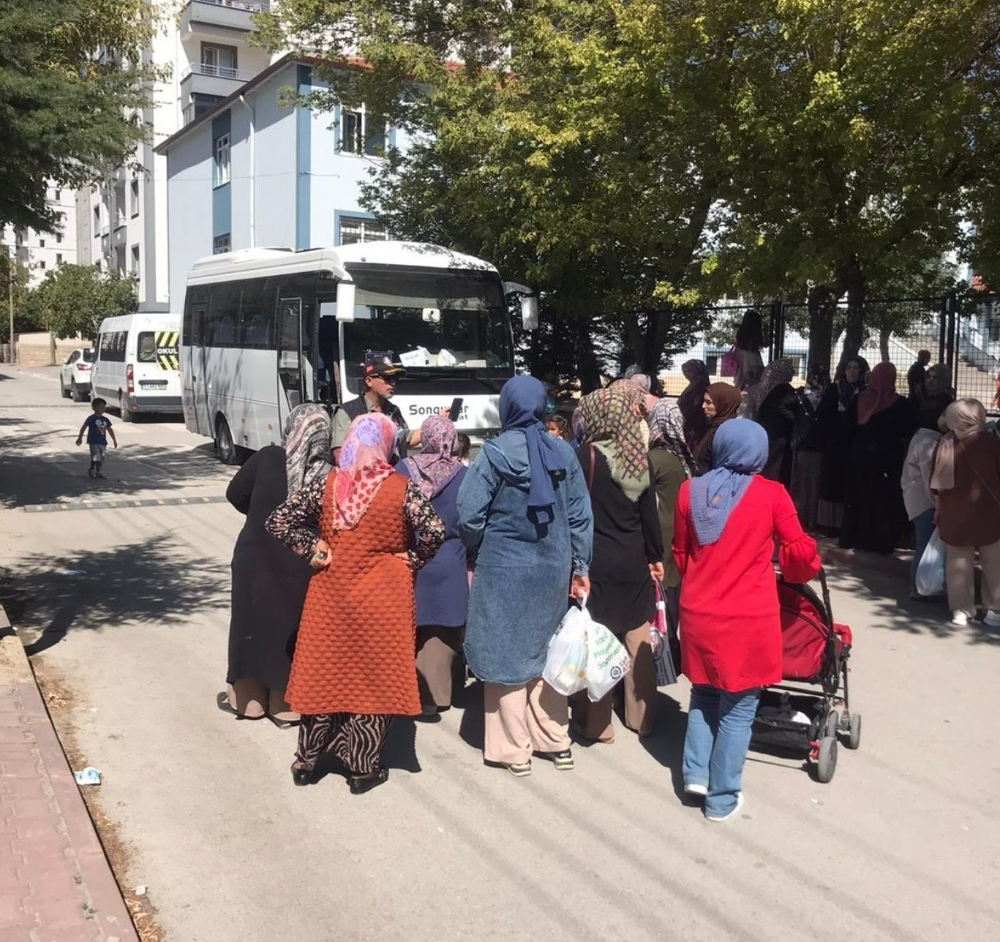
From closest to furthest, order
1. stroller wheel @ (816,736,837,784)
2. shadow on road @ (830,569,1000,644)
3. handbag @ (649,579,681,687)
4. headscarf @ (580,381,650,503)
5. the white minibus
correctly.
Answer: stroller wheel @ (816,736,837,784) → headscarf @ (580,381,650,503) → handbag @ (649,579,681,687) → shadow on road @ (830,569,1000,644) → the white minibus

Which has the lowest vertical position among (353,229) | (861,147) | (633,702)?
(633,702)

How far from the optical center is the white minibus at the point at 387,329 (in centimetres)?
1405

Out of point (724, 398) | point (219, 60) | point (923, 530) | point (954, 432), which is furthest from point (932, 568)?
point (219, 60)

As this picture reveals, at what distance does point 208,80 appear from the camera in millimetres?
48438

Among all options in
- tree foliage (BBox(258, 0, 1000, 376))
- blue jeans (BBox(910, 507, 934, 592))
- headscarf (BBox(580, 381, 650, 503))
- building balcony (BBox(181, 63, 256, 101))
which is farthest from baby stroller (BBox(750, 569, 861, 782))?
building balcony (BBox(181, 63, 256, 101))

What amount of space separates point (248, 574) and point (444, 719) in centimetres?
140

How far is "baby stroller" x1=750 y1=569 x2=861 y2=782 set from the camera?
203 inches

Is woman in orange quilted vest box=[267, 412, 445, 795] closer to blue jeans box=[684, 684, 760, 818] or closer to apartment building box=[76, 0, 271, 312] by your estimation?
blue jeans box=[684, 684, 760, 818]

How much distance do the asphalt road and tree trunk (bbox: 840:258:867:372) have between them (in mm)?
5408

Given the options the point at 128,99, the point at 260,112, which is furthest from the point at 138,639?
the point at 260,112

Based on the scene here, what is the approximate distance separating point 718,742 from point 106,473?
1403 centimetres

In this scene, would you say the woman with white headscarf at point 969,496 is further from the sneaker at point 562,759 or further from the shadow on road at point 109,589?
the shadow on road at point 109,589

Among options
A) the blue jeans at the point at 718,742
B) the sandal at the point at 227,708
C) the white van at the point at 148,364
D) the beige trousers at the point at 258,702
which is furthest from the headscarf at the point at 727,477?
the white van at the point at 148,364

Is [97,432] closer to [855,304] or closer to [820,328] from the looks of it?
[820,328]
